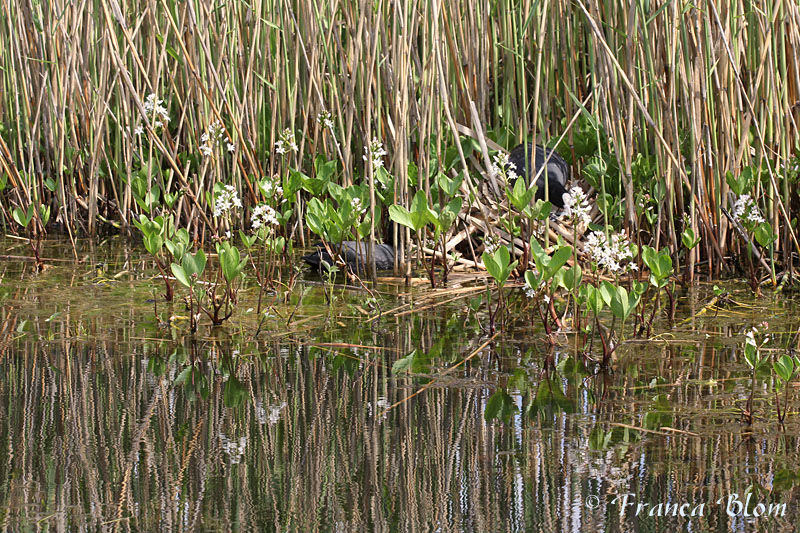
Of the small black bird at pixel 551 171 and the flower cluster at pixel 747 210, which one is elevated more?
the small black bird at pixel 551 171

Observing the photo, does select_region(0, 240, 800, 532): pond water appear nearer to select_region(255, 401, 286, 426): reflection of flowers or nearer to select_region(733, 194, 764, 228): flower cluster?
select_region(255, 401, 286, 426): reflection of flowers

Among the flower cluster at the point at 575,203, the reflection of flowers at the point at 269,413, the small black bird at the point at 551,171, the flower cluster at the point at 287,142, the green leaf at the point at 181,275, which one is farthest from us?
the small black bird at the point at 551,171

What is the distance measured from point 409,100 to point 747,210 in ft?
3.79

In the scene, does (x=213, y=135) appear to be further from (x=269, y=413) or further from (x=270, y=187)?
(x=269, y=413)

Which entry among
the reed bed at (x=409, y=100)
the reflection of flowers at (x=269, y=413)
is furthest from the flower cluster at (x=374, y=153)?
the reflection of flowers at (x=269, y=413)

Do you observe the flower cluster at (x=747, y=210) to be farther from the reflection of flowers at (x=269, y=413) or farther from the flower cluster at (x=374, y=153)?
the reflection of flowers at (x=269, y=413)

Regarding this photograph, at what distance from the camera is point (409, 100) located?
3432 millimetres

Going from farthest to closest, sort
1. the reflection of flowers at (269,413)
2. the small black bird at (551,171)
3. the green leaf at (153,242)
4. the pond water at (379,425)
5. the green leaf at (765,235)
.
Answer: the small black bird at (551,171) → the green leaf at (765,235) → the green leaf at (153,242) → the reflection of flowers at (269,413) → the pond water at (379,425)

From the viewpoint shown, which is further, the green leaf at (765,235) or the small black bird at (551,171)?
the small black bird at (551,171)

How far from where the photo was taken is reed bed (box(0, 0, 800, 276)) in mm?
3070

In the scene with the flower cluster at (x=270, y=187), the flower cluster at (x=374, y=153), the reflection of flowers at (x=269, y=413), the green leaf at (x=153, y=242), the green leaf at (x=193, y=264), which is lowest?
the reflection of flowers at (x=269, y=413)

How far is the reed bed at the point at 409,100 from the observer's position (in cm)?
307

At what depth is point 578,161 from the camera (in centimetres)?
384

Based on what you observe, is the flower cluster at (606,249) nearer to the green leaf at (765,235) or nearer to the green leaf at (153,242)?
the green leaf at (765,235)
